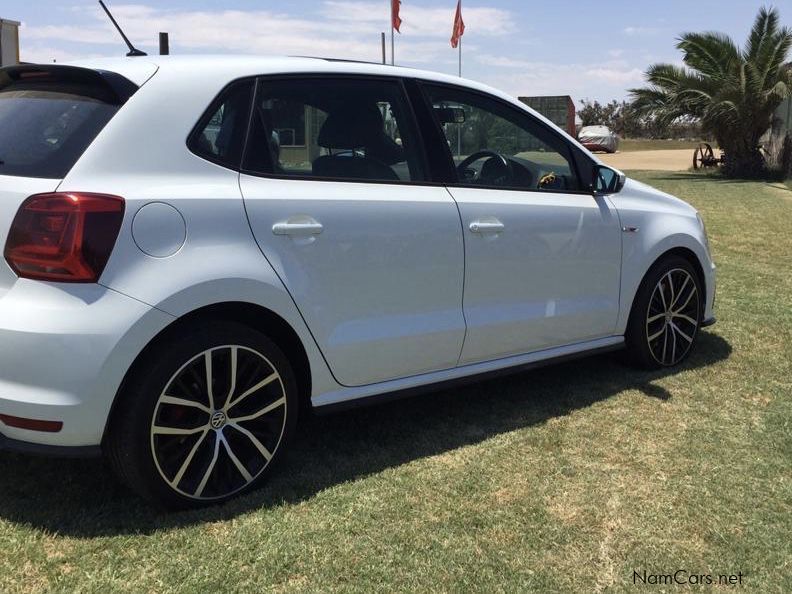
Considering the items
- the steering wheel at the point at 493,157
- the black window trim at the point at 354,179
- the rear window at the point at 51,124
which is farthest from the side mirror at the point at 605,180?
the rear window at the point at 51,124

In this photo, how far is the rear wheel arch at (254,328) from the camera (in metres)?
2.72

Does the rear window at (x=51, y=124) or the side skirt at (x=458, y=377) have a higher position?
the rear window at (x=51, y=124)

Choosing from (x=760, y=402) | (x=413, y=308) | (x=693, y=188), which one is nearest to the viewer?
(x=413, y=308)

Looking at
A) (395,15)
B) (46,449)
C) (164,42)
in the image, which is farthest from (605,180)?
(395,15)

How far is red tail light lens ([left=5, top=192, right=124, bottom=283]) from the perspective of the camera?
8.41ft

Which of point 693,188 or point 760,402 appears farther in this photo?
point 693,188

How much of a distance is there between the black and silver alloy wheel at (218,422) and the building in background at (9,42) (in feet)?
73.4

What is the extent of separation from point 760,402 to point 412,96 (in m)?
2.58

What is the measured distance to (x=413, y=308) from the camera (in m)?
3.43

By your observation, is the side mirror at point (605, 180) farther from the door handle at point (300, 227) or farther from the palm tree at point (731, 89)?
the palm tree at point (731, 89)

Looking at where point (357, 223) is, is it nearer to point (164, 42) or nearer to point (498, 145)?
point (498, 145)

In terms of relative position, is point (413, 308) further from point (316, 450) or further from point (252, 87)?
point (252, 87)

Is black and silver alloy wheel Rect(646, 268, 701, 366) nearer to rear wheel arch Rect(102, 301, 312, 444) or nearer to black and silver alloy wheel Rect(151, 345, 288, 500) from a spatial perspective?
rear wheel arch Rect(102, 301, 312, 444)

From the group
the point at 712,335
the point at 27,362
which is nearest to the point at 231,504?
the point at 27,362
